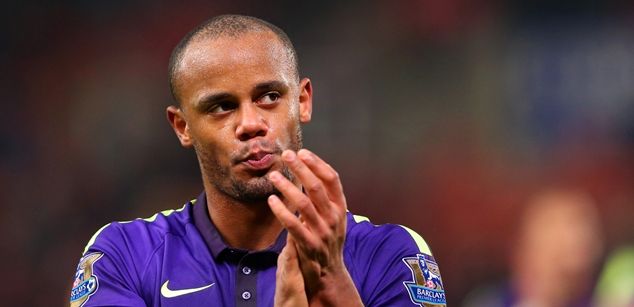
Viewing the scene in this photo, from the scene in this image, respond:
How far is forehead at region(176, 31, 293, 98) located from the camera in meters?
2.88

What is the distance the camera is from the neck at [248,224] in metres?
3.01

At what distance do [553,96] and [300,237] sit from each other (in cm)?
449

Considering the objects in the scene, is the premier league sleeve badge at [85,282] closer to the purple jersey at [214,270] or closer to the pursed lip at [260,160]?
the purple jersey at [214,270]

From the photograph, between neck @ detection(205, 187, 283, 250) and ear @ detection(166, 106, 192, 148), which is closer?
neck @ detection(205, 187, 283, 250)

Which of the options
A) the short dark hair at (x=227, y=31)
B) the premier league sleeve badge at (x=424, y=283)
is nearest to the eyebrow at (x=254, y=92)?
the short dark hair at (x=227, y=31)

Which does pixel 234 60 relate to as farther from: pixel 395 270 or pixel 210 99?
pixel 395 270

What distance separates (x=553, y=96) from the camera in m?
6.50

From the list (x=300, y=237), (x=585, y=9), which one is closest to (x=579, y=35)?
(x=585, y=9)

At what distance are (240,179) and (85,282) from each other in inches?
21.3

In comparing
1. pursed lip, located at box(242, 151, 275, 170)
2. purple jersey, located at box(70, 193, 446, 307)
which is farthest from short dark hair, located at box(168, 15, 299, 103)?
purple jersey, located at box(70, 193, 446, 307)

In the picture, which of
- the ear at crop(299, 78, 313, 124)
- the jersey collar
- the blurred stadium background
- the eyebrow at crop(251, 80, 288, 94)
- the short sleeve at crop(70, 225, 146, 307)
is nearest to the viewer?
the short sleeve at crop(70, 225, 146, 307)

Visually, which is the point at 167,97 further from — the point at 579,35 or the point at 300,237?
the point at 300,237

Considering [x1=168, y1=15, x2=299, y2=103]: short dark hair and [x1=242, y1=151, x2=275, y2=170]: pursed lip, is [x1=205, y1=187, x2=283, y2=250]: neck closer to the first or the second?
[x1=242, y1=151, x2=275, y2=170]: pursed lip

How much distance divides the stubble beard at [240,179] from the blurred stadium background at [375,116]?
3369mm
